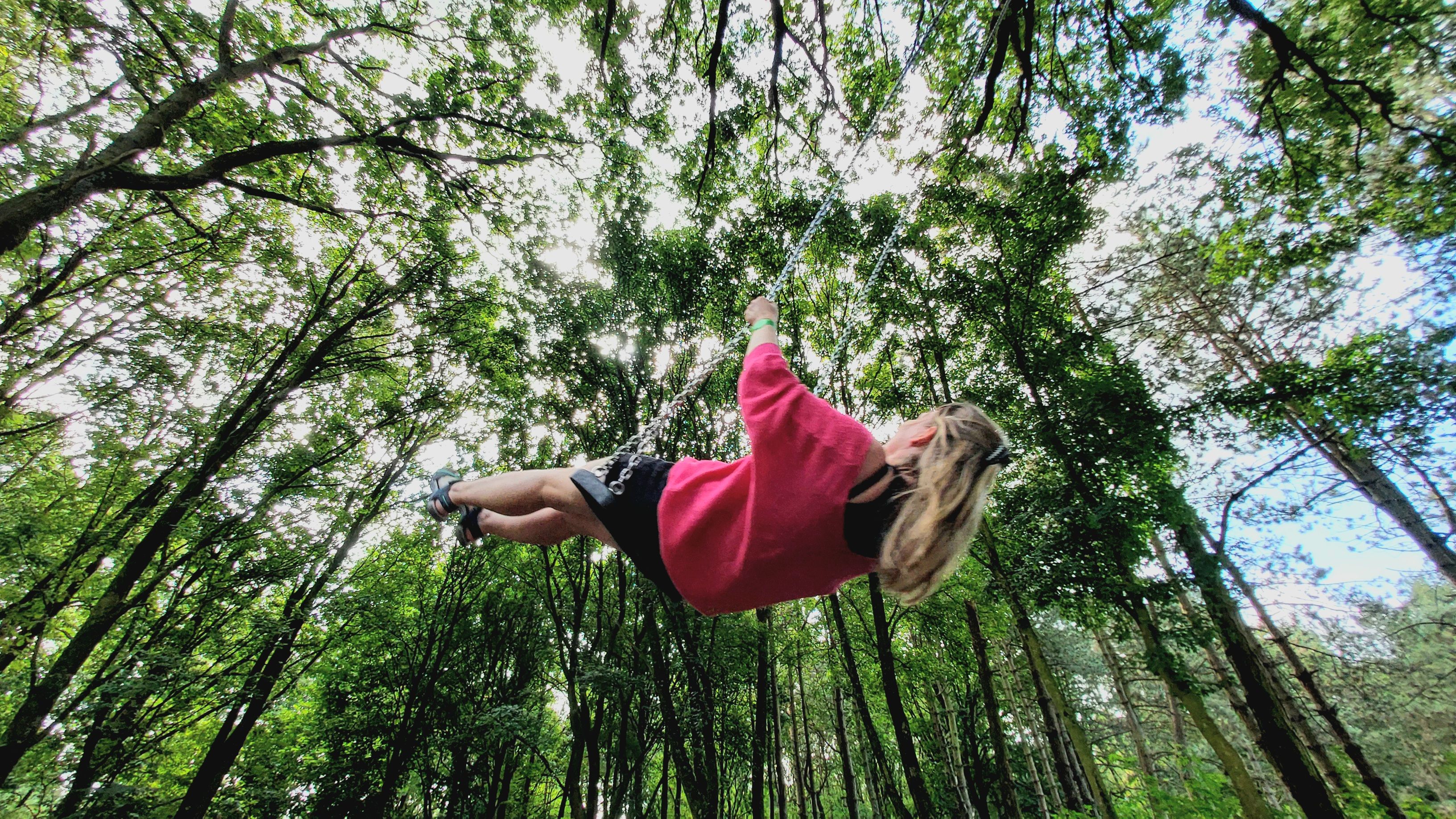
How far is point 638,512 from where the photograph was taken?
1.75m

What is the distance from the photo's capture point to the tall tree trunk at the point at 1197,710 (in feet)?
16.8

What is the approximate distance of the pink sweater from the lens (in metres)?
1.49

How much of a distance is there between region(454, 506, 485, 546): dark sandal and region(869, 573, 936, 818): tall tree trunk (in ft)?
16.0

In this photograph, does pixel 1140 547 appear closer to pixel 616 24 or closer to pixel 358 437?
pixel 616 24

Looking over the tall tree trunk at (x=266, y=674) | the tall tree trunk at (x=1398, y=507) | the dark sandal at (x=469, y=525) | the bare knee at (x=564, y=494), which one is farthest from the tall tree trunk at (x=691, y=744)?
the tall tree trunk at (x=1398, y=507)

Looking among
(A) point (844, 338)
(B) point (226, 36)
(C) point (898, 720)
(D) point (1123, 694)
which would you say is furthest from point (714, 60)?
(D) point (1123, 694)

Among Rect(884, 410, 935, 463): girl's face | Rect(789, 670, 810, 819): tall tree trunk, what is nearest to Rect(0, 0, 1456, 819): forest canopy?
Rect(884, 410, 935, 463): girl's face

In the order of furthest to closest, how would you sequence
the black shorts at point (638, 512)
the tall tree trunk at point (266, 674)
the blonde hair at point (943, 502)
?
the tall tree trunk at point (266, 674), the black shorts at point (638, 512), the blonde hair at point (943, 502)

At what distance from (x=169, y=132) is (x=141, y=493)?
469 cm

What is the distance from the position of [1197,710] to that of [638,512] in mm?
7665

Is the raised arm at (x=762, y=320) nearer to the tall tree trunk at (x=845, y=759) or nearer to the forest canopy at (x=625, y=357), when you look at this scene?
the forest canopy at (x=625, y=357)

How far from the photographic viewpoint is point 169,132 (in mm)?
4871

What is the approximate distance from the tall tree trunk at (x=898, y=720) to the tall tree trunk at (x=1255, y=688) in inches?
146

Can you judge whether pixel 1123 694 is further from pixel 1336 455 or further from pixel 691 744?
pixel 691 744
